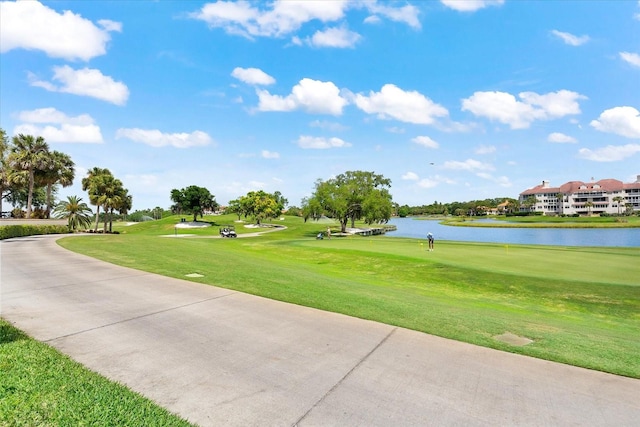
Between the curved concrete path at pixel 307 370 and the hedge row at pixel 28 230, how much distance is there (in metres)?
31.9

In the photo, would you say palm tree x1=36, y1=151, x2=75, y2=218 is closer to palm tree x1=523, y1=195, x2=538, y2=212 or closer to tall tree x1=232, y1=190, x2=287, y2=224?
tall tree x1=232, y1=190, x2=287, y2=224

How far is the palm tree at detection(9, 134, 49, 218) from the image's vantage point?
47375 millimetres

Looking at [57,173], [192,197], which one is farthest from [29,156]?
[192,197]

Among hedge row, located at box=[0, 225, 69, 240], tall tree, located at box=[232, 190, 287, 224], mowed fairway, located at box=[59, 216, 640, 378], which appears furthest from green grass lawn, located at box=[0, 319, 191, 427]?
tall tree, located at box=[232, 190, 287, 224]

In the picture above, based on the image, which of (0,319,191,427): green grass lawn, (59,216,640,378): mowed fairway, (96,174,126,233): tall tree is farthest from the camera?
(96,174,126,233): tall tree

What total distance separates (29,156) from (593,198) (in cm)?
19151

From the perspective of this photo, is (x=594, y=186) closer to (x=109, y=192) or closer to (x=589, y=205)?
(x=589, y=205)

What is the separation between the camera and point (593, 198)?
15250 cm

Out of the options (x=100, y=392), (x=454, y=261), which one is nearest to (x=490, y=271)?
(x=454, y=261)

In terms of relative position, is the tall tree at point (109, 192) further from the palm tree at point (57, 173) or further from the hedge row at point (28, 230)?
the hedge row at point (28, 230)

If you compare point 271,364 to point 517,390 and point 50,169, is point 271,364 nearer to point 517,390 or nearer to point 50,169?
point 517,390

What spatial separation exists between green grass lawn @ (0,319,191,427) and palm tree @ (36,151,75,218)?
5687cm

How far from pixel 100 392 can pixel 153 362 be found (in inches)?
46.9

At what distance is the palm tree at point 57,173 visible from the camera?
168 ft
